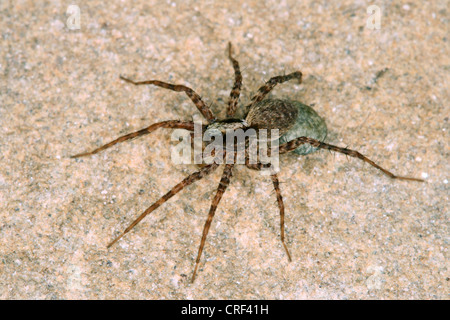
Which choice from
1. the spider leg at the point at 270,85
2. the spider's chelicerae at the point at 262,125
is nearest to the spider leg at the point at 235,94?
the spider's chelicerae at the point at 262,125

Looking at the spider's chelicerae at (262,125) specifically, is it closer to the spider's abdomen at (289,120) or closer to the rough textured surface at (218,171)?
the spider's abdomen at (289,120)

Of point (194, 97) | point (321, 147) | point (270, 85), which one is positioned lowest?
point (321, 147)

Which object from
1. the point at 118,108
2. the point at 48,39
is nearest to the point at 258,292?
the point at 118,108

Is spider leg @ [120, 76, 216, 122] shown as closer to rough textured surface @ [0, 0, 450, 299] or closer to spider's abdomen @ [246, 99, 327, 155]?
rough textured surface @ [0, 0, 450, 299]

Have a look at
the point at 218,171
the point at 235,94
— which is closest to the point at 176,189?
the point at 218,171

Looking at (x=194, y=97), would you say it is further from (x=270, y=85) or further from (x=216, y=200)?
(x=216, y=200)
